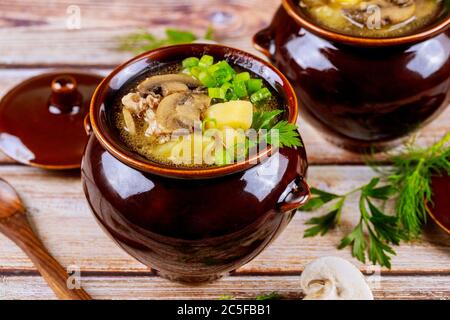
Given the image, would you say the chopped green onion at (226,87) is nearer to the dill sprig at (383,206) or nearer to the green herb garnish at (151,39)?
the dill sprig at (383,206)

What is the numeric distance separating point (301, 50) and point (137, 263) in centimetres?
80

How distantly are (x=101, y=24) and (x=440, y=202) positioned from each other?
5.30 feet

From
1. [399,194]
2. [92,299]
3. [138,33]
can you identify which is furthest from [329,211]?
[138,33]

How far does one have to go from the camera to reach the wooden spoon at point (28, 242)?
74.2 inches

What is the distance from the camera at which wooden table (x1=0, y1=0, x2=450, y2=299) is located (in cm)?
195

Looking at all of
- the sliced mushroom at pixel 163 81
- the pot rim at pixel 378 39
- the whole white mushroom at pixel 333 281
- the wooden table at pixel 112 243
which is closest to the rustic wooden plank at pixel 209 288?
the wooden table at pixel 112 243

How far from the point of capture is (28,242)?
2016mm

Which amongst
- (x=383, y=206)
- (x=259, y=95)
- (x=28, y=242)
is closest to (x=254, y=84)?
(x=259, y=95)

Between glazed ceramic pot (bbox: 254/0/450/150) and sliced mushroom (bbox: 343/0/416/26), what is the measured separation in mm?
96

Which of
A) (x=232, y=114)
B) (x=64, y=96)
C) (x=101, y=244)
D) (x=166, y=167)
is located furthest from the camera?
(x=64, y=96)

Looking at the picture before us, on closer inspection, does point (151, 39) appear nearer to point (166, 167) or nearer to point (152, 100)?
point (152, 100)

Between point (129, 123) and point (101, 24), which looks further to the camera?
point (101, 24)

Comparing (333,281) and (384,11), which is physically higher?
(384,11)

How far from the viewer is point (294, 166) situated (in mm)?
1754
